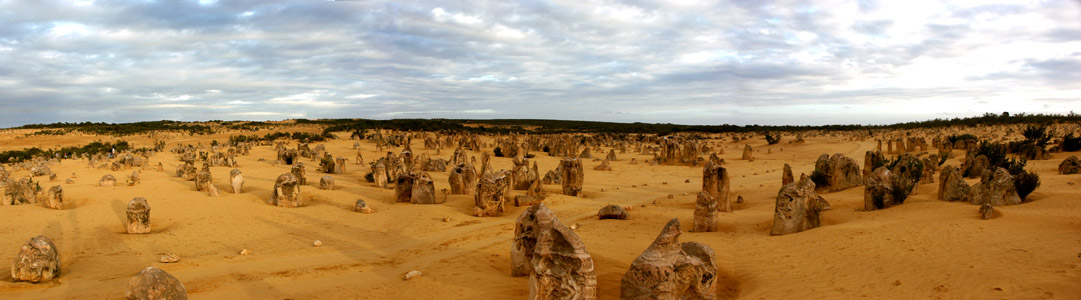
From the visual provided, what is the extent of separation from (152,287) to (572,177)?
11.8 meters

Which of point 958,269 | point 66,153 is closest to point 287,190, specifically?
point 958,269

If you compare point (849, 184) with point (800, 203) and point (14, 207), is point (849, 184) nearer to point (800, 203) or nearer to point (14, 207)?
point (800, 203)

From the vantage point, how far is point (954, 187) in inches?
437

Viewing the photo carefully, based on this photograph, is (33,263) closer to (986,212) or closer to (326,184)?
(326,184)

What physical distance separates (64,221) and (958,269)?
49.8 ft

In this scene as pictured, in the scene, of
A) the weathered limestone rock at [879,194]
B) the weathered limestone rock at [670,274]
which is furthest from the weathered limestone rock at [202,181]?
the weathered limestone rock at [879,194]

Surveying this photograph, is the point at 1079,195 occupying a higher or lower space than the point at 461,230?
higher

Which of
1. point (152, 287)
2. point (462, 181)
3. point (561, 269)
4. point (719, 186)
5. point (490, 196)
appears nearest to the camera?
point (152, 287)

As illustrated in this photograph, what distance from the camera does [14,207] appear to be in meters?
11.7

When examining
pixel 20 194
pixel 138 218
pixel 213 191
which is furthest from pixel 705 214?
pixel 20 194

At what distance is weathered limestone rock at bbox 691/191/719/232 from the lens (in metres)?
10.2

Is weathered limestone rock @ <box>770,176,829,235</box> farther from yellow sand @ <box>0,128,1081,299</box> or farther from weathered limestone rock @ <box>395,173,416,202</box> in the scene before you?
weathered limestone rock @ <box>395,173,416,202</box>

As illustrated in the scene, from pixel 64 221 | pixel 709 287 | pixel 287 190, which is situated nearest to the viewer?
pixel 709 287

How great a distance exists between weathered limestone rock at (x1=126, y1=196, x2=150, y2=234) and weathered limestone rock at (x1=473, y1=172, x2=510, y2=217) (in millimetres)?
6531
